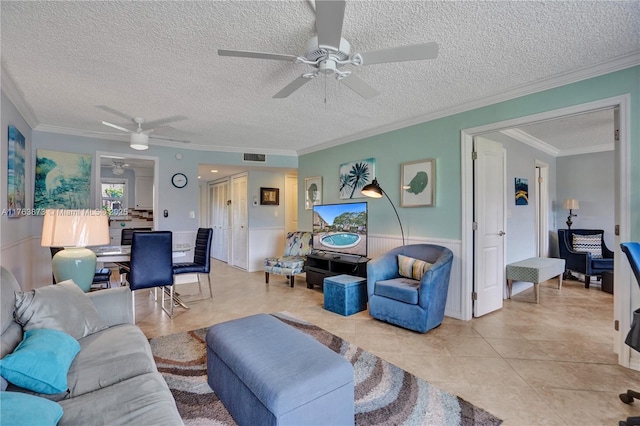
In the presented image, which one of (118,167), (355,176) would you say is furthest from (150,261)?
(118,167)

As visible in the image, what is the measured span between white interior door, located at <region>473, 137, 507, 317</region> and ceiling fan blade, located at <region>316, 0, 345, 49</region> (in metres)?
2.40

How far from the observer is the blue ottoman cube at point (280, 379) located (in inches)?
53.3

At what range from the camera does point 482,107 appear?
3180 mm

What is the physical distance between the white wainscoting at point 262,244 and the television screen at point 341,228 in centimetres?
176

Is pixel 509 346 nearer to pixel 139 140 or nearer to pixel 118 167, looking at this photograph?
pixel 139 140

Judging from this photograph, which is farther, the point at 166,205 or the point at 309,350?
the point at 166,205

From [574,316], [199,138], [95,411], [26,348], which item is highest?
[199,138]

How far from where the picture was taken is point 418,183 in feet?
12.4

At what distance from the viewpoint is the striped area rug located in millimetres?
1707

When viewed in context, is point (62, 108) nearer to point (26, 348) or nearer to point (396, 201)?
point (26, 348)

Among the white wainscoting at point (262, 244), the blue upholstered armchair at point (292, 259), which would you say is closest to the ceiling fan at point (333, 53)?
the blue upholstered armchair at point (292, 259)

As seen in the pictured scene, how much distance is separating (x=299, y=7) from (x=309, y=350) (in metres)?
1.91

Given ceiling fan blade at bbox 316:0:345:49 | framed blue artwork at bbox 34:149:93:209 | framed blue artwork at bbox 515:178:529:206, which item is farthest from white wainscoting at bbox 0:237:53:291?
framed blue artwork at bbox 515:178:529:206

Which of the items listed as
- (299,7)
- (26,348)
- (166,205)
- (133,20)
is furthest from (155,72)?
(166,205)
